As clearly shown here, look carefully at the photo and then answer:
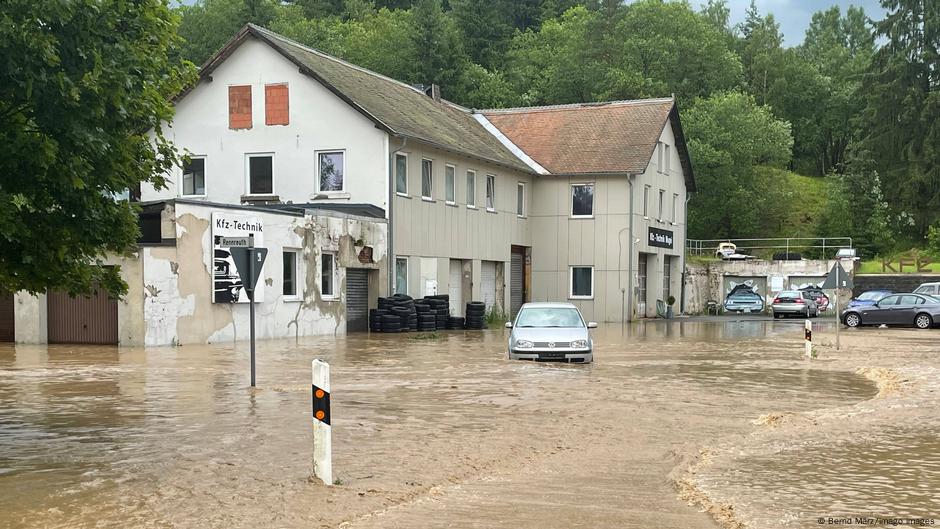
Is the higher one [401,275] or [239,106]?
[239,106]

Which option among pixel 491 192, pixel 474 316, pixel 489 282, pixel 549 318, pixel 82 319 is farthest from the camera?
pixel 489 282

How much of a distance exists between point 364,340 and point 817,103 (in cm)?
7221

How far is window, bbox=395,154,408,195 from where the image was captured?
36531mm

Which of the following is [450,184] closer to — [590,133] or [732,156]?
[590,133]

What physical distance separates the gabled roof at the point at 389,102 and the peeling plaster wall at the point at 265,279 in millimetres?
4189

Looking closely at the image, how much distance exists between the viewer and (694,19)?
247ft

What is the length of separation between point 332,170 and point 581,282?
1513 cm

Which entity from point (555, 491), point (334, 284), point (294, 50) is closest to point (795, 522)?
point (555, 491)

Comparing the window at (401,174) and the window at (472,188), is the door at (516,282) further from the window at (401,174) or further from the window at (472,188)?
the window at (401,174)

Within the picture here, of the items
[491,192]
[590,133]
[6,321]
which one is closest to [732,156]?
Answer: [590,133]

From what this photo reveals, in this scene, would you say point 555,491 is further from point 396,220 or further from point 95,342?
point 396,220

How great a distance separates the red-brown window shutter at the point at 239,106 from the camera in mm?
37875

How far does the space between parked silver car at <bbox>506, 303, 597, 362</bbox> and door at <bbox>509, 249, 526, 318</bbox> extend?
2254 centimetres

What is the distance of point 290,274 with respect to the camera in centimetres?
3192
